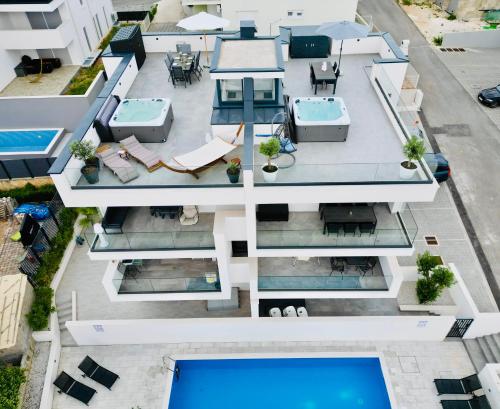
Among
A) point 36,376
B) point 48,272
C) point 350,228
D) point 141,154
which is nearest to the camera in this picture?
point 141,154

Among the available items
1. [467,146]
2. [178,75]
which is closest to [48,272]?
[178,75]

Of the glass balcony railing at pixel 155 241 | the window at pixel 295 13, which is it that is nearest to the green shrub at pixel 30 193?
the glass balcony railing at pixel 155 241

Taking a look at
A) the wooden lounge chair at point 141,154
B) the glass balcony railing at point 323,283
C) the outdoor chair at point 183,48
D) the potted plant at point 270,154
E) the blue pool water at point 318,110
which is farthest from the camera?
the outdoor chair at point 183,48

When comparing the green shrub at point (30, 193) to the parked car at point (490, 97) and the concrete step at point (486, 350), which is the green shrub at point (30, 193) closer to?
the concrete step at point (486, 350)

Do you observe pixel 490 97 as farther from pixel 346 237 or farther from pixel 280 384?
pixel 280 384

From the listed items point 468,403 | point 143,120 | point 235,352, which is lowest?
point 235,352

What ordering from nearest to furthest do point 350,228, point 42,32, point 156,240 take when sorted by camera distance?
1. point 350,228
2. point 156,240
3. point 42,32
